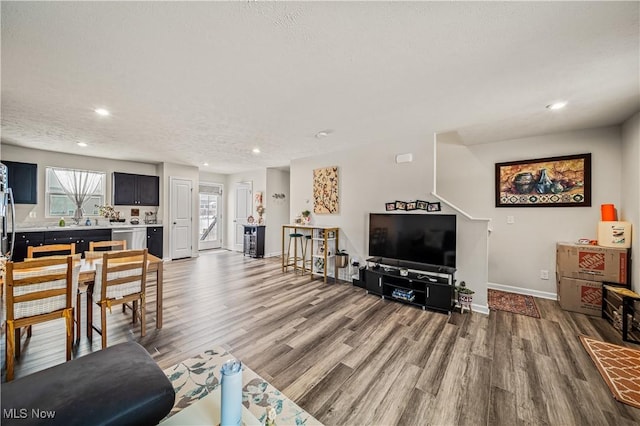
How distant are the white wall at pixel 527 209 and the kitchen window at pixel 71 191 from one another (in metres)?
7.54

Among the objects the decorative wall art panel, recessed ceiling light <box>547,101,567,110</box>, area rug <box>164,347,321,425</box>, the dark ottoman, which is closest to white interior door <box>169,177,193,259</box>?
the decorative wall art panel

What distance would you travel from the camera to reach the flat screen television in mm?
3334

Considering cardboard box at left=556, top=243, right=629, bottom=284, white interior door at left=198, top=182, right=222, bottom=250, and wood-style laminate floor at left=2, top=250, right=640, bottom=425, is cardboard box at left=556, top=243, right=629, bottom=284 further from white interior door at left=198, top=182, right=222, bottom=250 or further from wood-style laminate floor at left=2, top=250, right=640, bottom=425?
white interior door at left=198, top=182, right=222, bottom=250

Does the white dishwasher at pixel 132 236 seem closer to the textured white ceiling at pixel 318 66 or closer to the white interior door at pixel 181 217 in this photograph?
the white interior door at pixel 181 217

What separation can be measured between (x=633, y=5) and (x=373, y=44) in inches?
56.3

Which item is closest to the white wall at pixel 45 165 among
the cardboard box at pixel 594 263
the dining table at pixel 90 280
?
the dining table at pixel 90 280

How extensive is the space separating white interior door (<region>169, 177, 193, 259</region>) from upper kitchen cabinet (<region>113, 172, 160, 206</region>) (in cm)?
42

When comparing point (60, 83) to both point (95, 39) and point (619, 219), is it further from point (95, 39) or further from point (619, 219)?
point (619, 219)

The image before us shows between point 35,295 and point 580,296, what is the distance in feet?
19.2

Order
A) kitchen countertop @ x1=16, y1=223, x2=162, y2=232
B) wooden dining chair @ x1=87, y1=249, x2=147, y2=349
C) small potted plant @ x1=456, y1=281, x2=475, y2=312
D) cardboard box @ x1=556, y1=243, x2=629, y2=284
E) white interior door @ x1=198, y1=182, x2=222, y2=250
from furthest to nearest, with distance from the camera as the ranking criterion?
white interior door @ x1=198, y1=182, x2=222, y2=250, kitchen countertop @ x1=16, y1=223, x2=162, y2=232, small potted plant @ x1=456, y1=281, x2=475, y2=312, cardboard box @ x1=556, y1=243, x2=629, y2=284, wooden dining chair @ x1=87, y1=249, x2=147, y2=349

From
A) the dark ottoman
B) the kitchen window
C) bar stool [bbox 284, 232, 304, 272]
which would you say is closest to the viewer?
the dark ottoman

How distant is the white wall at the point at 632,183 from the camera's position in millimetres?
2770

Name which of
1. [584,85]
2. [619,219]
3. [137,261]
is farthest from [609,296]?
[137,261]

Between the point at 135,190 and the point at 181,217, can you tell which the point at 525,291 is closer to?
the point at 181,217
